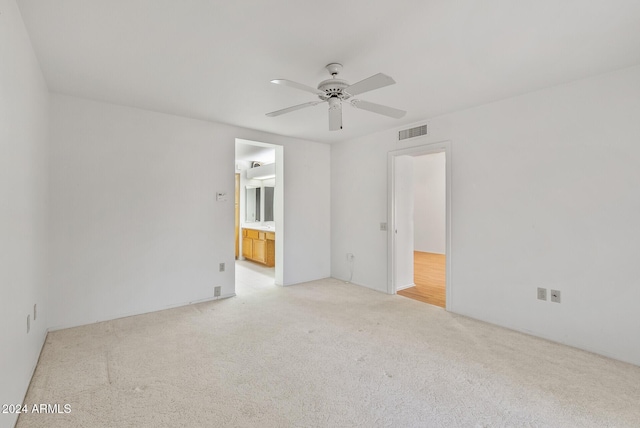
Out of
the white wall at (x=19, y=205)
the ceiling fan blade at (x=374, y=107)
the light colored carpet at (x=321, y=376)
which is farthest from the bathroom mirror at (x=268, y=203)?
the ceiling fan blade at (x=374, y=107)

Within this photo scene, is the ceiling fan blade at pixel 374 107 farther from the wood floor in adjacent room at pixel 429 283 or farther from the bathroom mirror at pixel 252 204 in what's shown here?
the bathroom mirror at pixel 252 204

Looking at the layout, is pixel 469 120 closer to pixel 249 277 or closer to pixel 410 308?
pixel 410 308

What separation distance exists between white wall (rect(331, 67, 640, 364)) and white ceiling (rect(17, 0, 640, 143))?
11.4 inches

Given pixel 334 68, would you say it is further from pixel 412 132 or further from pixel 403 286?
pixel 403 286

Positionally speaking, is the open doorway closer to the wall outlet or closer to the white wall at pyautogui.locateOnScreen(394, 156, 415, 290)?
the white wall at pyautogui.locateOnScreen(394, 156, 415, 290)

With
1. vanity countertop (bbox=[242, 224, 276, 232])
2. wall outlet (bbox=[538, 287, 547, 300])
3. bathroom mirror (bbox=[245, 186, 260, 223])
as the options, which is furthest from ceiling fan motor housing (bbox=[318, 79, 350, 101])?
bathroom mirror (bbox=[245, 186, 260, 223])

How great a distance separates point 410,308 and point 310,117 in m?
2.65

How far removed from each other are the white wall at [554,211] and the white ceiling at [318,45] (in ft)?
0.95

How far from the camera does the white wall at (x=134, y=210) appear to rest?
3039 mm

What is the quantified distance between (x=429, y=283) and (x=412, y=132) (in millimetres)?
2466

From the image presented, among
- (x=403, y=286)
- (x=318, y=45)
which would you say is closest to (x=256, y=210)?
(x=403, y=286)

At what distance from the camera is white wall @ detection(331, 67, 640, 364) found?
2.44 meters

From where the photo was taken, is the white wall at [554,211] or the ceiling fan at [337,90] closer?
the ceiling fan at [337,90]

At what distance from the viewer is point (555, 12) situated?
1733 mm
